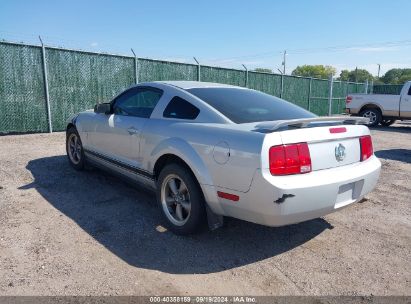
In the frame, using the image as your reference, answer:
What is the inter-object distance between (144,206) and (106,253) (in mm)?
1235

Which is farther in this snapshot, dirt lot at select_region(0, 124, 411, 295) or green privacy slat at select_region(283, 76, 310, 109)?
green privacy slat at select_region(283, 76, 310, 109)

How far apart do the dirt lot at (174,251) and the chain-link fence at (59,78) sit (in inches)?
198

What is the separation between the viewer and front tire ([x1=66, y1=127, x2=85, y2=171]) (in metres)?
5.83

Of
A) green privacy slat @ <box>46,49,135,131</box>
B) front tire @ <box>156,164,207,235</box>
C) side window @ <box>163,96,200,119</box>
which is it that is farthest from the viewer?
green privacy slat @ <box>46,49,135,131</box>

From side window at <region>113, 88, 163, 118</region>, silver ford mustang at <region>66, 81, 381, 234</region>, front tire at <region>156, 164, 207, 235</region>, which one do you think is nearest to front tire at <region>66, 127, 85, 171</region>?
side window at <region>113, 88, 163, 118</region>

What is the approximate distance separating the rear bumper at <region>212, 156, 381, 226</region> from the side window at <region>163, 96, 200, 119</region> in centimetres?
103

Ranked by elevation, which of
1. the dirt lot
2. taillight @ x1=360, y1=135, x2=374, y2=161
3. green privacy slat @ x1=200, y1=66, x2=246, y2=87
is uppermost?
green privacy slat @ x1=200, y1=66, x2=246, y2=87

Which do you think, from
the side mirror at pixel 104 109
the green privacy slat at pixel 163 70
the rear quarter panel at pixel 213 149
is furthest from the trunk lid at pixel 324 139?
the green privacy slat at pixel 163 70

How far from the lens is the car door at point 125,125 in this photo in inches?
170

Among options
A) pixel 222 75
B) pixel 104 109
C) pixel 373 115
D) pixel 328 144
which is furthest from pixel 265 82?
pixel 328 144

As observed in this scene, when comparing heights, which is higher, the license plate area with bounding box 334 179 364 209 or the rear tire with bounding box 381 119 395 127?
the license plate area with bounding box 334 179 364 209

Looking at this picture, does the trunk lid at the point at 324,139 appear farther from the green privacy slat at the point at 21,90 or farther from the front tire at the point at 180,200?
the green privacy slat at the point at 21,90

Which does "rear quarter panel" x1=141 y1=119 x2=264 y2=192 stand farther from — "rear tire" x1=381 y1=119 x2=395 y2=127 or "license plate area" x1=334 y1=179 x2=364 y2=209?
"rear tire" x1=381 y1=119 x2=395 y2=127

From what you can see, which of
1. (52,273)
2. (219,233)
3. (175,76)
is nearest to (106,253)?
(52,273)
